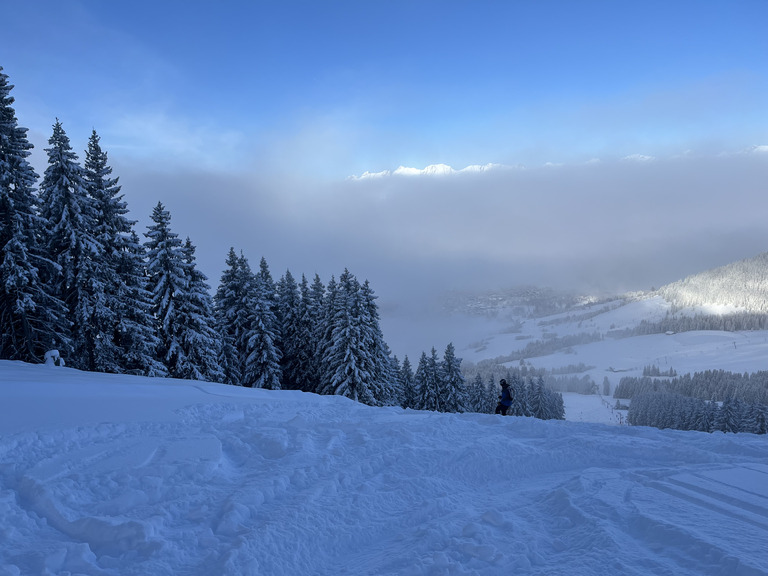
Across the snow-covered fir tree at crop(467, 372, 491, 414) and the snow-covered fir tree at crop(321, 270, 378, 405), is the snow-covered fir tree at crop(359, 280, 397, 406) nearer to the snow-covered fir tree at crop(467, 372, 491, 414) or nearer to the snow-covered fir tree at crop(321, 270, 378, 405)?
the snow-covered fir tree at crop(321, 270, 378, 405)

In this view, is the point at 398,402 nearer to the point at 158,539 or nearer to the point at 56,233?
the point at 56,233

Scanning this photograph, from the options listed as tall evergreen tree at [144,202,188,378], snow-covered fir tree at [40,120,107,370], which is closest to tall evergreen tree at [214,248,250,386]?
tall evergreen tree at [144,202,188,378]

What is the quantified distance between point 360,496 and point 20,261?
58.5 feet

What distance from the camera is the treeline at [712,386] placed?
10819cm

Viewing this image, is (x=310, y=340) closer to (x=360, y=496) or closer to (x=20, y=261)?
(x=20, y=261)

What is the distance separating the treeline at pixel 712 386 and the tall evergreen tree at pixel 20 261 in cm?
12828

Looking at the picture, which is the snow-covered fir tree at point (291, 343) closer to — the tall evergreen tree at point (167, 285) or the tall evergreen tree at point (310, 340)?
the tall evergreen tree at point (310, 340)

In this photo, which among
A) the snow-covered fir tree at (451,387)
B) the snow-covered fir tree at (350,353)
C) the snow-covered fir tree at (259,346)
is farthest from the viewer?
the snow-covered fir tree at (451,387)

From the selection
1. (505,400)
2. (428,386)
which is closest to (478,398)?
(428,386)

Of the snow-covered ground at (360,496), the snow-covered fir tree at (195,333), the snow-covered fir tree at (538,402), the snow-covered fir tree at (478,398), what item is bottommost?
the snow-covered fir tree at (538,402)

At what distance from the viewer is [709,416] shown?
5825cm

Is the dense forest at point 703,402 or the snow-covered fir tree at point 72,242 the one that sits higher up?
the snow-covered fir tree at point 72,242

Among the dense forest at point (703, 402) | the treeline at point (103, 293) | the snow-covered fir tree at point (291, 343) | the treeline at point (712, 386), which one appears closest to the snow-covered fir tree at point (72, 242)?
the treeline at point (103, 293)

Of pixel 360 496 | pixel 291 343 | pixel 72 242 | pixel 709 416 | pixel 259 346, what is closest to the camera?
pixel 360 496
